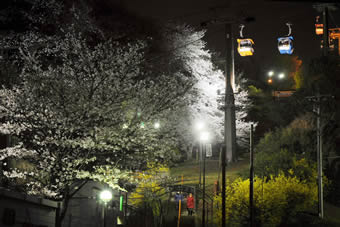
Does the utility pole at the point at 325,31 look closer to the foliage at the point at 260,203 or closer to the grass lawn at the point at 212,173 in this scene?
the foliage at the point at 260,203

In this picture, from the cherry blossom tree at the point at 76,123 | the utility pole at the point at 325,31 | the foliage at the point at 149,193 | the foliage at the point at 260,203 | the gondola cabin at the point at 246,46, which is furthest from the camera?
the gondola cabin at the point at 246,46

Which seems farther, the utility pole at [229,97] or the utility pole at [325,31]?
the utility pole at [229,97]

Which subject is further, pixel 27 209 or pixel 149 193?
pixel 149 193

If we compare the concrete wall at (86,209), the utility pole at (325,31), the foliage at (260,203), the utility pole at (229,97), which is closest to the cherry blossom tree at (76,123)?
the concrete wall at (86,209)

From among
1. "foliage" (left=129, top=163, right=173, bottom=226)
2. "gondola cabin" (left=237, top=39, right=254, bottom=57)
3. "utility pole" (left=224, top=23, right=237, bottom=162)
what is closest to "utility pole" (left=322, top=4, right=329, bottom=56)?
"gondola cabin" (left=237, top=39, right=254, bottom=57)

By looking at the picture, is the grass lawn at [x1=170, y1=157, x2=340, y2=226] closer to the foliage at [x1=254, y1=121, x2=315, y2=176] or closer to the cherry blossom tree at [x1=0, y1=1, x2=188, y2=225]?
the foliage at [x1=254, y1=121, x2=315, y2=176]

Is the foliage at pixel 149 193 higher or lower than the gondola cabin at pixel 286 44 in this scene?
lower

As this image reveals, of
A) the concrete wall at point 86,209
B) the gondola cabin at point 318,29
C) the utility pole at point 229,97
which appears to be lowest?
the concrete wall at point 86,209

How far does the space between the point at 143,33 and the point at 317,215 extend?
53.9 ft

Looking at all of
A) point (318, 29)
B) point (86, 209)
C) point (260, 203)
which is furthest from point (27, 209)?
point (318, 29)

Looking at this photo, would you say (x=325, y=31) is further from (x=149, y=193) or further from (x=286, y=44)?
(x=149, y=193)

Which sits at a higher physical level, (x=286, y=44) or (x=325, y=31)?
(x=286, y=44)

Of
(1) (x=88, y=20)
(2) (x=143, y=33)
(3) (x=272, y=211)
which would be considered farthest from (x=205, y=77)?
(3) (x=272, y=211)

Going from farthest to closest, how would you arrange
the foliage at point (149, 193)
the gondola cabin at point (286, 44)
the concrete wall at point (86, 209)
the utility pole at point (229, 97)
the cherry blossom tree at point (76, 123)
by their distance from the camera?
1. the utility pole at point (229, 97)
2. the gondola cabin at point (286, 44)
3. the foliage at point (149, 193)
4. the concrete wall at point (86, 209)
5. the cherry blossom tree at point (76, 123)
